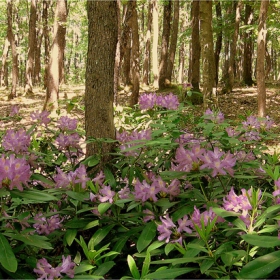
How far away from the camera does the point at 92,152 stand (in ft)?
9.46

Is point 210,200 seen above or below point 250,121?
below

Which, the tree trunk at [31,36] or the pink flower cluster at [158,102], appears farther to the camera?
the tree trunk at [31,36]

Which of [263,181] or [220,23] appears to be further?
[220,23]

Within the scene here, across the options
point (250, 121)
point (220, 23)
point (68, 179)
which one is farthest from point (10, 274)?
point (220, 23)

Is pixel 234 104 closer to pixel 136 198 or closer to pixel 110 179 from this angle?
pixel 110 179

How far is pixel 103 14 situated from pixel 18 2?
27530 millimetres

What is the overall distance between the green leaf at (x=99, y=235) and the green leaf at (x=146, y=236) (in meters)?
0.20

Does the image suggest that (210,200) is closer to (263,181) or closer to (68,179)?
(263,181)

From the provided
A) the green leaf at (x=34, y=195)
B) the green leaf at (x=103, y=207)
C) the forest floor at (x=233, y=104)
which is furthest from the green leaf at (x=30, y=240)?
the forest floor at (x=233, y=104)

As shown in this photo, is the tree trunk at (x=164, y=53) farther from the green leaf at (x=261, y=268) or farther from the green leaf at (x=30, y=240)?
the green leaf at (x=261, y=268)

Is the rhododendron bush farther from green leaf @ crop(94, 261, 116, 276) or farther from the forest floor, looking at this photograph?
the forest floor

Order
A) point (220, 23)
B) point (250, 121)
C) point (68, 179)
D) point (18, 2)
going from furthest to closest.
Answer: point (18, 2)
point (220, 23)
point (250, 121)
point (68, 179)

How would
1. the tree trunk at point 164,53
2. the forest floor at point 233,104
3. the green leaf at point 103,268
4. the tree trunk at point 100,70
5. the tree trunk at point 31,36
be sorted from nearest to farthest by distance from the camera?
the green leaf at point 103,268 → the tree trunk at point 100,70 → the forest floor at point 233,104 → the tree trunk at point 164,53 → the tree trunk at point 31,36

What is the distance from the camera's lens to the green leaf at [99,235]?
177 cm
